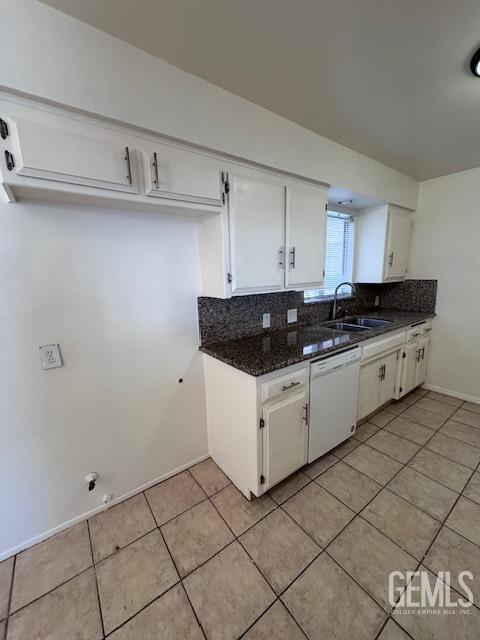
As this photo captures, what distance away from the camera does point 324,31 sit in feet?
3.62

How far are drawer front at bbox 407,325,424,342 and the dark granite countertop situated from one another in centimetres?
27

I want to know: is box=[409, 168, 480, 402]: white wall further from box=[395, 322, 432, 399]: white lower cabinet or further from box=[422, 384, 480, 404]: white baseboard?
box=[395, 322, 432, 399]: white lower cabinet

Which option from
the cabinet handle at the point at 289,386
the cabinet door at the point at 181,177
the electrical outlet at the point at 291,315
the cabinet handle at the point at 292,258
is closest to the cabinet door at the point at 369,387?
the electrical outlet at the point at 291,315

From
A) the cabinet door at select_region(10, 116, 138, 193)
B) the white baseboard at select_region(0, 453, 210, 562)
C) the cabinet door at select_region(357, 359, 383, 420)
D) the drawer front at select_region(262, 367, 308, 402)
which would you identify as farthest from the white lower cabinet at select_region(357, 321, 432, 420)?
the cabinet door at select_region(10, 116, 138, 193)

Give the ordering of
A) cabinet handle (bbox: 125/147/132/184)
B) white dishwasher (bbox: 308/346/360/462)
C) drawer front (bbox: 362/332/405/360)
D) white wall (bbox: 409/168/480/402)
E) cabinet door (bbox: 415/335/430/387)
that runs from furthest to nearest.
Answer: cabinet door (bbox: 415/335/430/387) → white wall (bbox: 409/168/480/402) → drawer front (bbox: 362/332/405/360) → white dishwasher (bbox: 308/346/360/462) → cabinet handle (bbox: 125/147/132/184)

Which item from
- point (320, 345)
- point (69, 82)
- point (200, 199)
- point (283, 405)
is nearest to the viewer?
point (69, 82)

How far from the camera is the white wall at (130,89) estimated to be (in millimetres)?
951

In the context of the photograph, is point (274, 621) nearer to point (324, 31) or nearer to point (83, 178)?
point (83, 178)

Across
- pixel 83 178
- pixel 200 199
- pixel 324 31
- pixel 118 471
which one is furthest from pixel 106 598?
pixel 324 31

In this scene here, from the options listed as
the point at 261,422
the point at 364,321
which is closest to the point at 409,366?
the point at 364,321

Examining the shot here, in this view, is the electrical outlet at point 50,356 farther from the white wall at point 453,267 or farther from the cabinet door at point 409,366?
the white wall at point 453,267

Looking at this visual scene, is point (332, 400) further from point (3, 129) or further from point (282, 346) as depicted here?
point (3, 129)

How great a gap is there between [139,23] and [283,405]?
6.43 feet

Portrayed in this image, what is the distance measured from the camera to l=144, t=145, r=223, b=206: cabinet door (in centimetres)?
126
